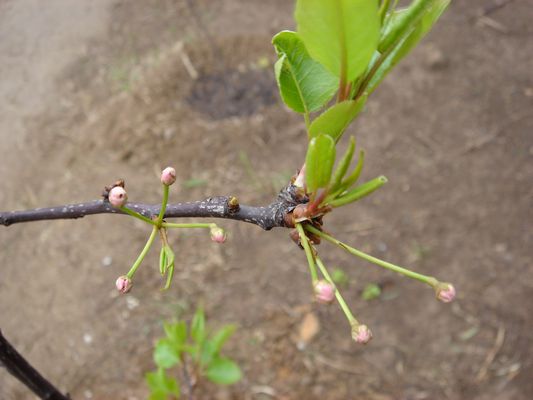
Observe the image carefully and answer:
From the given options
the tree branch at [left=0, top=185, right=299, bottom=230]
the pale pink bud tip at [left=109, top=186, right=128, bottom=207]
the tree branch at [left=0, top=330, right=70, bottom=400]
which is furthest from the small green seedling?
the pale pink bud tip at [left=109, top=186, right=128, bottom=207]

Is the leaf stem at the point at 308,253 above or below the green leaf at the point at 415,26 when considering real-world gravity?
below

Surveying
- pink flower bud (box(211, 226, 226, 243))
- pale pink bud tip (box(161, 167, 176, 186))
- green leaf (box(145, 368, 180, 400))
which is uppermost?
pale pink bud tip (box(161, 167, 176, 186))

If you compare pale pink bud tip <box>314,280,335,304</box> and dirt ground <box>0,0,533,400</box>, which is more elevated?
pale pink bud tip <box>314,280,335,304</box>

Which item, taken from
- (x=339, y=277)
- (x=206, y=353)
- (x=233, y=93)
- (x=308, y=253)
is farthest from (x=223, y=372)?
(x=233, y=93)

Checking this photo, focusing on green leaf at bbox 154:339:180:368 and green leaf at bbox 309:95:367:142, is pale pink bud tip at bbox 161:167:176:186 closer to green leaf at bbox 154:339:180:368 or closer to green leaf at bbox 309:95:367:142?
green leaf at bbox 309:95:367:142

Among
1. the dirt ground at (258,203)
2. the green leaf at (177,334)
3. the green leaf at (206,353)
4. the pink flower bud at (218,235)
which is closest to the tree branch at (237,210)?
the pink flower bud at (218,235)

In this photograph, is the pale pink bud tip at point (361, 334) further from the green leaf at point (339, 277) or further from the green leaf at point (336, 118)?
the green leaf at point (339, 277)

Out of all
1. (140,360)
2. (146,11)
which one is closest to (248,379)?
(140,360)
